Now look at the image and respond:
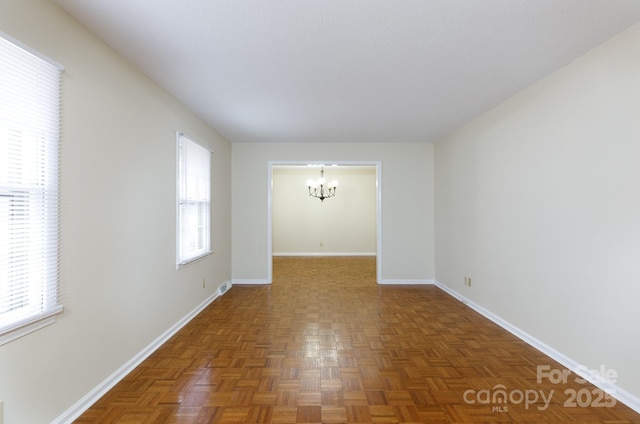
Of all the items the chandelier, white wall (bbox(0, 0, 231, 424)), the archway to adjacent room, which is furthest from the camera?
the archway to adjacent room

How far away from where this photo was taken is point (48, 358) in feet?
5.27

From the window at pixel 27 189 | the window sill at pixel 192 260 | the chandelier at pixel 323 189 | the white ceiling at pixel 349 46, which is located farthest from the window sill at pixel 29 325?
the chandelier at pixel 323 189

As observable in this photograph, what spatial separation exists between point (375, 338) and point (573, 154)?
7.24 feet

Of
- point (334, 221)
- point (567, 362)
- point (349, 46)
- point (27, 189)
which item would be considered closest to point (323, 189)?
point (334, 221)

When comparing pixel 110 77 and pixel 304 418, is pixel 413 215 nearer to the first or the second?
pixel 304 418

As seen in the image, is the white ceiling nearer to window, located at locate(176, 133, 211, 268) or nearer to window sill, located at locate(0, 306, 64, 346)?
window, located at locate(176, 133, 211, 268)

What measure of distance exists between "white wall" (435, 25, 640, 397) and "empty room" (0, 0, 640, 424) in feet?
0.05

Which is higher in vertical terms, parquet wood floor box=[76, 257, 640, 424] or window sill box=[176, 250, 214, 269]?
window sill box=[176, 250, 214, 269]

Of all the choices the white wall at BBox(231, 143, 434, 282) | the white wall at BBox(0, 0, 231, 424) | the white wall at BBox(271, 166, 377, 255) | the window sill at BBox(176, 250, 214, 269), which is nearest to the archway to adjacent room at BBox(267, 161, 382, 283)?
the white wall at BBox(271, 166, 377, 255)

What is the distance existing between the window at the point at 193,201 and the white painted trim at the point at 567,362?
3351 mm

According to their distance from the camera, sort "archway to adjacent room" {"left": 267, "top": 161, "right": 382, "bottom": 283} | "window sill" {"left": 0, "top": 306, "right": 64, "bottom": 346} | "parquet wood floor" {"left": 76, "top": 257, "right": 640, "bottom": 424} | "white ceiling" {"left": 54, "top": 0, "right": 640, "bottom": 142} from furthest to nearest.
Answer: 1. "archway to adjacent room" {"left": 267, "top": 161, "right": 382, "bottom": 283}
2. "parquet wood floor" {"left": 76, "top": 257, "right": 640, "bottom": 424}
3. "white ceiling" {"left": 54, "top": 0, "right": 640, "bottom": 142}
4. "window sill" {"left": 0, "top": 306, "right": 64, "bottom": 346}

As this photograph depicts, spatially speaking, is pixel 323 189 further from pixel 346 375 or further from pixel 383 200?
pixel 346 375

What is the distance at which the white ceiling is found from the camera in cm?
170

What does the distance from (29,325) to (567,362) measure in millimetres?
3444
